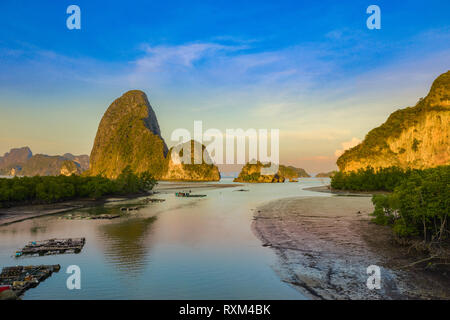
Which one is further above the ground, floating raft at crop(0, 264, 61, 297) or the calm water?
floating raft at crop(0, 264, 61, 297)

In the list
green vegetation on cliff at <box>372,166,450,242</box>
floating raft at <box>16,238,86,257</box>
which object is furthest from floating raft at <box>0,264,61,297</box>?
green vegetation on cliff at <box>372,166,450,242</box>

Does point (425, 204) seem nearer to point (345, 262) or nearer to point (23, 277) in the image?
point (345, 262)

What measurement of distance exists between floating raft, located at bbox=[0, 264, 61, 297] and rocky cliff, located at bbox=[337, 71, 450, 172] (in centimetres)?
9754

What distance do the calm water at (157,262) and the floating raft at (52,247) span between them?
0.63m

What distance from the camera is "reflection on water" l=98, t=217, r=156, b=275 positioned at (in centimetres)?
1634

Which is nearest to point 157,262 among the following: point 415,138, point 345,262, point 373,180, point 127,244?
point 127,244

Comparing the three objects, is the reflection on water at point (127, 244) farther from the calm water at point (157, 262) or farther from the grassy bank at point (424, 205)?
→ the grassy bank at point (424, 205)

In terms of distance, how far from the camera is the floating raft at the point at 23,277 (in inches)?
478

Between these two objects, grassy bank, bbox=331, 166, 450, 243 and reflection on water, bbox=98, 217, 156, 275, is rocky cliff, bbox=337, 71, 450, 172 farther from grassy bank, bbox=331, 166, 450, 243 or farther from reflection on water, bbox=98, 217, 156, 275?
reflection on water, bbox=98, 217, 156, 275

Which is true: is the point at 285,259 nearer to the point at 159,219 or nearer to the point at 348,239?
the point at 348,239

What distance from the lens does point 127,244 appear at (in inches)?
835

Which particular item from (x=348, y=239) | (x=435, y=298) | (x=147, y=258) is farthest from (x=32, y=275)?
(x=348, y=239)

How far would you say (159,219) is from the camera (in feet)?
113

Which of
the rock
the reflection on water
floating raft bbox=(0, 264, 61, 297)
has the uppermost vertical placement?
the rock
